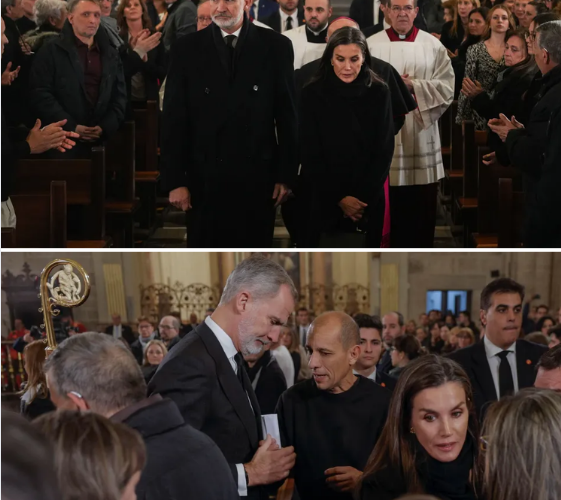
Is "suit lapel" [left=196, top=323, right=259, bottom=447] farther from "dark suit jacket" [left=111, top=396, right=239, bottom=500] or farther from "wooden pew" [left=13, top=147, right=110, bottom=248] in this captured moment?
"wooden pew" [left=13, top=147, right=110, bottom=248]

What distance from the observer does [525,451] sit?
130 inches

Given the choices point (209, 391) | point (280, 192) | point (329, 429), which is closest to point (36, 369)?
point (209, 391)

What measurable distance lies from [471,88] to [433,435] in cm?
291

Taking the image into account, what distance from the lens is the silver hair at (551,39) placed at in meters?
5.52

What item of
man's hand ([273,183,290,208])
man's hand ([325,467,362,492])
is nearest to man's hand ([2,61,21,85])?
man's hand ([273,183,290,208])

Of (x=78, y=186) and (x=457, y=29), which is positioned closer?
(x=78, y=186)

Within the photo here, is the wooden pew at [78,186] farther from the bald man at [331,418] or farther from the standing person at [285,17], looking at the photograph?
the bald man at [331,418]

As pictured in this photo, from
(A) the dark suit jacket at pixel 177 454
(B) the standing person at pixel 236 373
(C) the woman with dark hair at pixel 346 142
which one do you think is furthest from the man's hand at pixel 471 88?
(A) the dark suit jacket at pixel 177 454

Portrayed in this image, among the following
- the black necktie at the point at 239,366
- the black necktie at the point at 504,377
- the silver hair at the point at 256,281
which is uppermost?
the silver hair at the point at 256,281

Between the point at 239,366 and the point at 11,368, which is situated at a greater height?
the point at 239,366

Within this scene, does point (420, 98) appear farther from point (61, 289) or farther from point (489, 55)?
point (61, 289)

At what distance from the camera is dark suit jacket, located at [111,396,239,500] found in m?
3.43

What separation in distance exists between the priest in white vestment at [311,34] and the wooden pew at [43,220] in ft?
5.06

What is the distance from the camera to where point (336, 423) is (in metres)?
4.51
